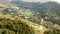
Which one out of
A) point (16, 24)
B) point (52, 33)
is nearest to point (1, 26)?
point (16, 24)

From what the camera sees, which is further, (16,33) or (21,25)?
(21,25)

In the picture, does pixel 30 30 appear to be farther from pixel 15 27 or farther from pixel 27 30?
pixel 15 27

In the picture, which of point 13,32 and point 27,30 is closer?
point 13,32

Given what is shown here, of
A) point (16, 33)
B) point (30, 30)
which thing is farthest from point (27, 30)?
point (16, 33)

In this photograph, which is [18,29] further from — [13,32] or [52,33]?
[52,33]

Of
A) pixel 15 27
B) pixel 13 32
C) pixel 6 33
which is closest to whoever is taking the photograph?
pixel 6 33

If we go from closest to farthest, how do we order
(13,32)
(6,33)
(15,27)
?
(6,33) < (13,32) < (15,27)

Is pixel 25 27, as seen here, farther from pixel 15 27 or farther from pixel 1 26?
pixel 1 26

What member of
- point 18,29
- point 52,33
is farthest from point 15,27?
point 52,33
